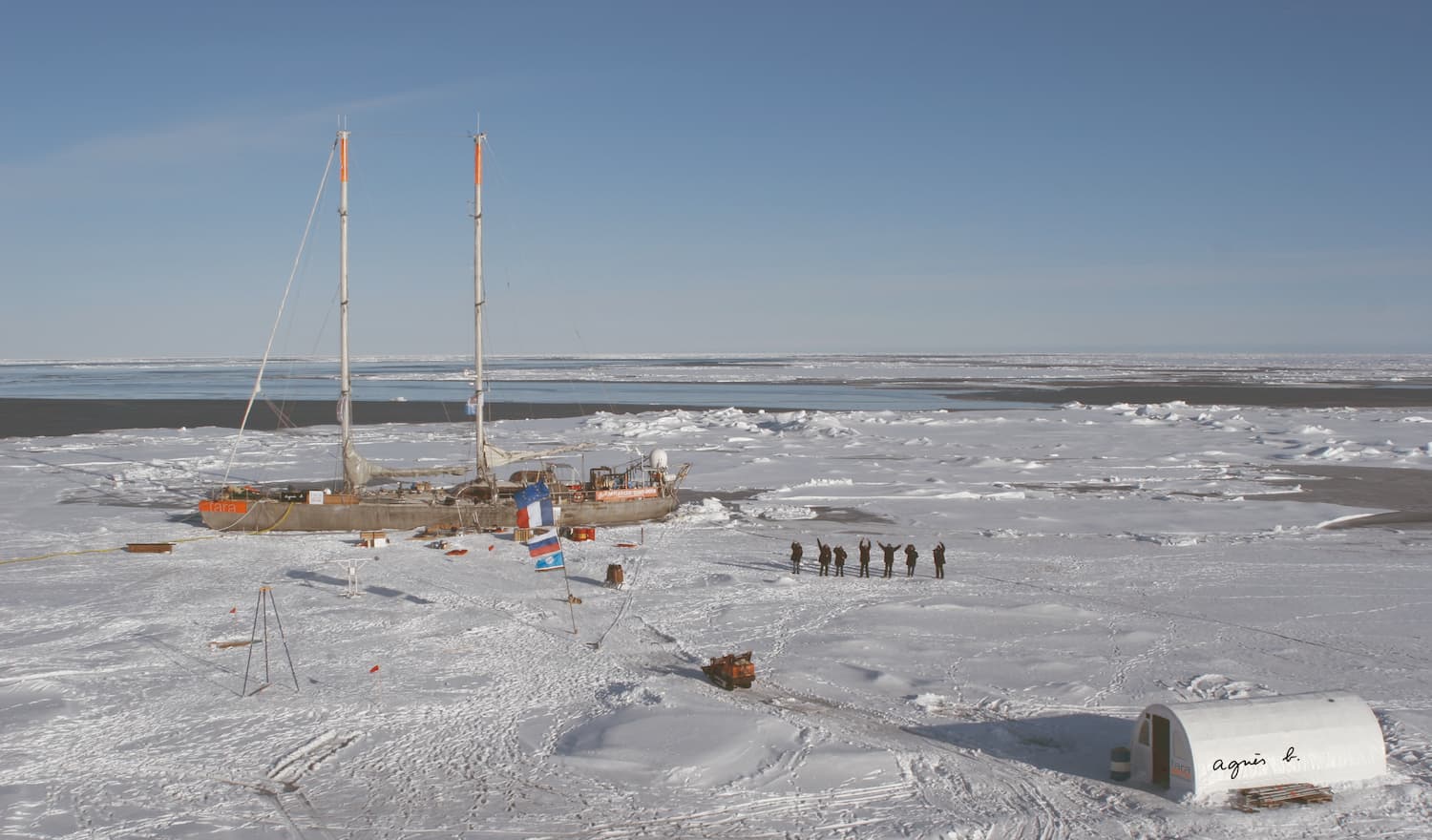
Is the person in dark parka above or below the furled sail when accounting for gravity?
below

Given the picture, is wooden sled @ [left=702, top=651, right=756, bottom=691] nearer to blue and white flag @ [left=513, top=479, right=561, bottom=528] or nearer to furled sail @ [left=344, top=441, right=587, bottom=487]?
blue and white flag @ [left=513, top=479, right=561, bottom=528]

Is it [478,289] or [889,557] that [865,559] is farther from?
[478,289]

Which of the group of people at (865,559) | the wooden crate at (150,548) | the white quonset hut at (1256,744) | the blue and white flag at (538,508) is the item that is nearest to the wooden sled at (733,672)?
the white quonset hut at (1256,744)

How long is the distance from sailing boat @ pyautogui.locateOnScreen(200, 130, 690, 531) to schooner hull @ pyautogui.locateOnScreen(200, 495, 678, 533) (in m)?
0.03

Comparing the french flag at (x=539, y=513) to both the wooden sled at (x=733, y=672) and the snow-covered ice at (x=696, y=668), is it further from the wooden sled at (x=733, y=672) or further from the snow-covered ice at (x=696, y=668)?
the wooden sled at (x=733, y=672)

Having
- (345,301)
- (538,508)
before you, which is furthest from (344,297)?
(538,508)

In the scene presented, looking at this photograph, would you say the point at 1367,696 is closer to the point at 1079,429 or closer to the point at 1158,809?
the point at 1158,809

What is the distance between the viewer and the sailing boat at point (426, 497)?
3344cm

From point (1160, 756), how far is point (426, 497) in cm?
2458

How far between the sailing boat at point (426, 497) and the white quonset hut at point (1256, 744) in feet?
67.4

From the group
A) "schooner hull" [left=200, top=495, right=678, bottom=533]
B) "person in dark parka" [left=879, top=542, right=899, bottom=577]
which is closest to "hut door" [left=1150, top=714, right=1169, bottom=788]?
"person in dark parka" [left=879, top=542, right=899, bottom=577]

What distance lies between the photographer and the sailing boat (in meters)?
33.4

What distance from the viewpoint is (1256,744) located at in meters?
14.4

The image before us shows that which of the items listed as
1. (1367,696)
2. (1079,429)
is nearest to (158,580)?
(1367,696)
